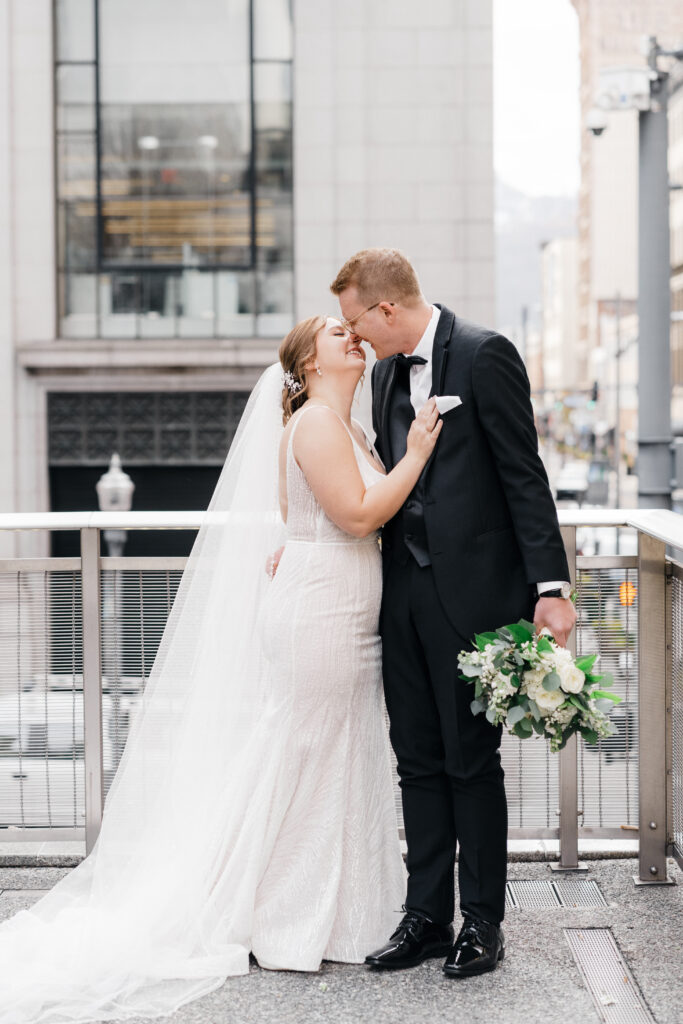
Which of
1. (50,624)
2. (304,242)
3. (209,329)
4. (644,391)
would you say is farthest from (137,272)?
(50,624)

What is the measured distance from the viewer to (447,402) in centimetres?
372

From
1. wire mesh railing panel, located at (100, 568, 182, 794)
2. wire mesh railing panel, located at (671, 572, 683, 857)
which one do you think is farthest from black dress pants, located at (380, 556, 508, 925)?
wire mesh railing panel, located at (100, 568, 182, 794)

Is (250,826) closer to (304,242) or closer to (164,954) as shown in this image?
(164,954)

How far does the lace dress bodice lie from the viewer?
3904 millimetres

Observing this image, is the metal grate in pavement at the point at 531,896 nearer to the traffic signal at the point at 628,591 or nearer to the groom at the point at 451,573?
the groom at the point at 451,573

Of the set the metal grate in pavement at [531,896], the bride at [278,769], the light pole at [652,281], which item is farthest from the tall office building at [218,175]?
the bride at [278,769]

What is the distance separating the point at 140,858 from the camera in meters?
4.17

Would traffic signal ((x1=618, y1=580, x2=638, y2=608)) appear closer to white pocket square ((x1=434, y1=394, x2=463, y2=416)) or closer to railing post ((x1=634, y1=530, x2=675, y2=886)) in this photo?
Answer: railing post ((x1=634, y1=530, x2=675, y2=886))

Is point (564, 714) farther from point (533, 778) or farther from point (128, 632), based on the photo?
point (128, 632)

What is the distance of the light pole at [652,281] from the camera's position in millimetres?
10641

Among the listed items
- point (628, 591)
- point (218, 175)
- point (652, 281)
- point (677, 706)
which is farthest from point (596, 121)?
point (218, 175)

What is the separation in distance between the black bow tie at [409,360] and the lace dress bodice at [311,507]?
0.88 feet

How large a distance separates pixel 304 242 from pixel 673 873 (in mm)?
20342

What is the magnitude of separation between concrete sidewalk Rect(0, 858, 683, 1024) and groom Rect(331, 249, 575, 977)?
9cm
